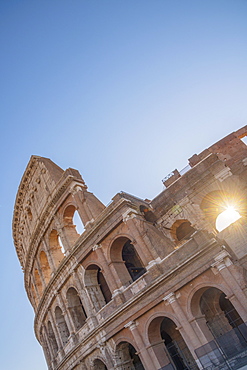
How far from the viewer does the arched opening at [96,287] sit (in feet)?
47.8

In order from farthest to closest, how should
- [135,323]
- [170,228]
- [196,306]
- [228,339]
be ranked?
[170,228] < [135,323] < [196,306] < [228,339]

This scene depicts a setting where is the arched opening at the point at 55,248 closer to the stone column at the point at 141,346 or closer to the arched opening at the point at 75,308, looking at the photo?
the arched opening at the point at 75,308

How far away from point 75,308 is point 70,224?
15.6ft

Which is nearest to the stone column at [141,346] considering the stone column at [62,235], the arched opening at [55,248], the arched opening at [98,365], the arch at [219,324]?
the arch at [219,324]

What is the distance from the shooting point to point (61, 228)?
17.3 m

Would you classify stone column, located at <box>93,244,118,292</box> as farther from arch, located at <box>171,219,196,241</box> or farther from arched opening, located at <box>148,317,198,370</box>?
arch, located at <box>171,219,196,241</box>

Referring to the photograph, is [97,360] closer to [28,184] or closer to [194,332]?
[194,332]

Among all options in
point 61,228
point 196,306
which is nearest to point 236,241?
point 196,306

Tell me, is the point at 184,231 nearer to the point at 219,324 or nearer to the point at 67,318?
the point at 219,324

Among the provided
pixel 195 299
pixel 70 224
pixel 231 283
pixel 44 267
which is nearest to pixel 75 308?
pixel 70 224

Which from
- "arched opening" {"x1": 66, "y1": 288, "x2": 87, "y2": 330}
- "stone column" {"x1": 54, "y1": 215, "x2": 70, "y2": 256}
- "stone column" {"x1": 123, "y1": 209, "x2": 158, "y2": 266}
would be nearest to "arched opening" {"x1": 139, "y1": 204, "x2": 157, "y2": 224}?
"stone column" {"x1": 123, "y1": 209, "x2": 158, "y2": 266}

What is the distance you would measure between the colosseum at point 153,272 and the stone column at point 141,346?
0.04 meters

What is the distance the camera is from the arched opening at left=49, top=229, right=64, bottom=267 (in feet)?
59.7

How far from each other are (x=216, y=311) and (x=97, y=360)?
6057 millimetres
